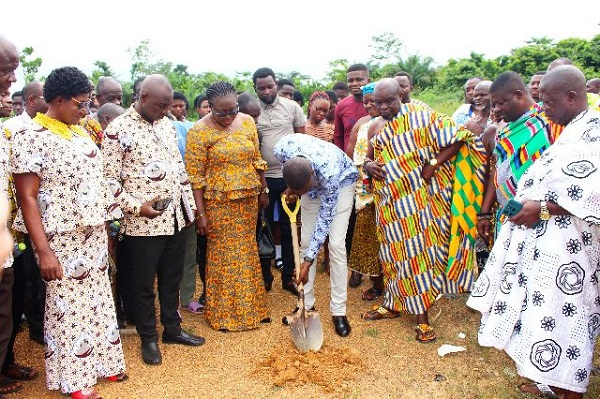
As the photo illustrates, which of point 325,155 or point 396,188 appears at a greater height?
point 325,155

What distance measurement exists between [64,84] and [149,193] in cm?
89

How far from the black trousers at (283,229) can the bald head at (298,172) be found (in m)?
1.47

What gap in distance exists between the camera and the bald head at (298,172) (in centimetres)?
377

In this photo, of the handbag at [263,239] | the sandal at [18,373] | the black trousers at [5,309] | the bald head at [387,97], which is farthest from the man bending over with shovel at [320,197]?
the sandal at [18,373]

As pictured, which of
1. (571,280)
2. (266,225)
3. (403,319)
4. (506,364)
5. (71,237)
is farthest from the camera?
(266,225)

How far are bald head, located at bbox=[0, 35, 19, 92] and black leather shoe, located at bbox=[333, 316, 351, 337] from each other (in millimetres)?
2806

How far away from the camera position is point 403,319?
464cm

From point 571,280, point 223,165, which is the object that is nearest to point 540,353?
point 571,280

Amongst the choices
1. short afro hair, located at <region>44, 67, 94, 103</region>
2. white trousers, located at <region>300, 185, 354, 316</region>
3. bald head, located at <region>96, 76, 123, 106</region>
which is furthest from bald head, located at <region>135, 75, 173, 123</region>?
bald head, located at <region>96, 76, 123, 106</region>

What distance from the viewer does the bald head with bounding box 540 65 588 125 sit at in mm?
2934

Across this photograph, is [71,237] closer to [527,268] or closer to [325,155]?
[325,155]

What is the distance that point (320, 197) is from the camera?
4.29 meters

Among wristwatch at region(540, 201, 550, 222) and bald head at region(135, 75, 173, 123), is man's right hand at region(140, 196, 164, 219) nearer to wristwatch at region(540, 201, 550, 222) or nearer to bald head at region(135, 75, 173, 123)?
bald head at region(135, 75, 173, 123)

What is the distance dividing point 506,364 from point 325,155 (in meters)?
1.92
